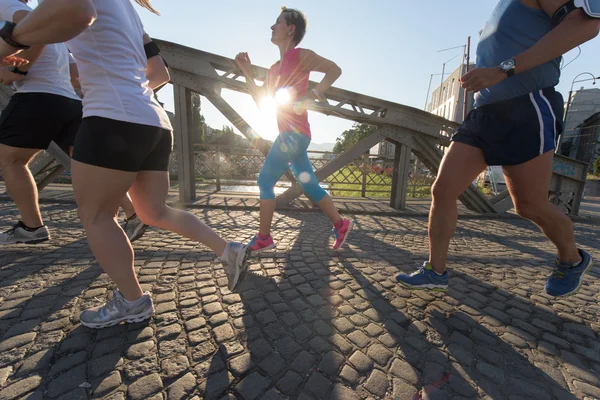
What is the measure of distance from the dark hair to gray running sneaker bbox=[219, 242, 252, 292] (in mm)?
2066

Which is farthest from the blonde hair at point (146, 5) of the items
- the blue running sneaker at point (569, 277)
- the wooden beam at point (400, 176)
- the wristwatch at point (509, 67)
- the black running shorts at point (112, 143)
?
the wooden beam at point (400, 176)

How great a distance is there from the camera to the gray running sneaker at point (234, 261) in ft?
5.81

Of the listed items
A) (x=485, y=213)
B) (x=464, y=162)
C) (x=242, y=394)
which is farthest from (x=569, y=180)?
(x=242, y=394)

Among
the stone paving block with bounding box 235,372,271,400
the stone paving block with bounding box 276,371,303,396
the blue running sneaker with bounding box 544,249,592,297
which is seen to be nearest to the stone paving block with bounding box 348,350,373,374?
the stone paving block with bounding box 276,371,303,396

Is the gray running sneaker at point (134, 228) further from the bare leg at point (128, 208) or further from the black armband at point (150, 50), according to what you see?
the black armband at point (150, 50)

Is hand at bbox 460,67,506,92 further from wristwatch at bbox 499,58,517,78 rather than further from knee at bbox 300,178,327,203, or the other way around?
Result: knee at bbox 300,178,327,203

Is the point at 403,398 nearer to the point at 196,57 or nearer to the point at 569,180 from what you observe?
the point at 196,57

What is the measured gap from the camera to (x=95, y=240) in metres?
1.38

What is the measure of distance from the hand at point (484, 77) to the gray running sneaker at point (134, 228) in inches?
118

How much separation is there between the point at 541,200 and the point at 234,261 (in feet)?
6.50

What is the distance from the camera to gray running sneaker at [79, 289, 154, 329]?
1477mm

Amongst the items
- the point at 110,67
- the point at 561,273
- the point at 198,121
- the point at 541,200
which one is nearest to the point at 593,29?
the point at 541,200

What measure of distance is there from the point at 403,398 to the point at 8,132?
3.40m

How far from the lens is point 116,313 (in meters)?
1.50
